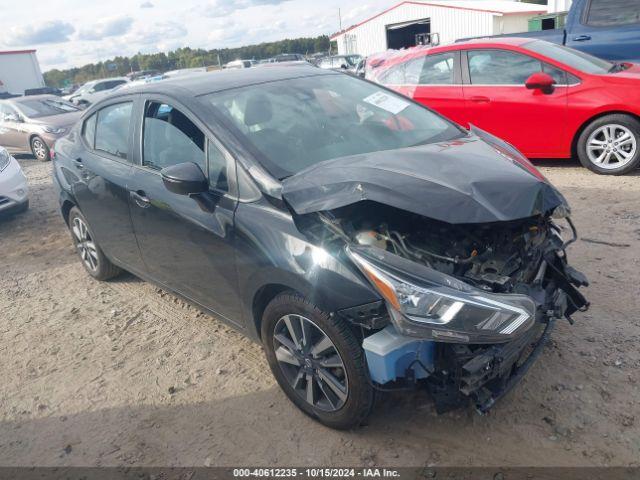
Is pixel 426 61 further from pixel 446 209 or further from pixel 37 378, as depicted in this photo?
pixel 37 378

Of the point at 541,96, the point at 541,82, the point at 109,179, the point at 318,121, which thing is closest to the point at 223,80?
the point at 318,121

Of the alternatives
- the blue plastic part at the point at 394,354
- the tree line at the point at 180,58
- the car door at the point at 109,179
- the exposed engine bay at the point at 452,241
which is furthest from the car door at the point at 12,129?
the tree line at the point at 180,58

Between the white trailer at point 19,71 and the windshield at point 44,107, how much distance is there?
18731mm

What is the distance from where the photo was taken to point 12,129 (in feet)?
39.7

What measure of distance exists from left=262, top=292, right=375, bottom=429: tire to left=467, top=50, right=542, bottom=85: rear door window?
197 inches

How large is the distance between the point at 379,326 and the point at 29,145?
1210 centimetres

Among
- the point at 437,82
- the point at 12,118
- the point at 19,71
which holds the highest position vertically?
the point at 19,71

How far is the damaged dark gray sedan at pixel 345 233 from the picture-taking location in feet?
7.33

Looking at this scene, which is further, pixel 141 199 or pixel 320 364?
pixel 141 199

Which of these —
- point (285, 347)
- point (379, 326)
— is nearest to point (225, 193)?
point (285, 347)

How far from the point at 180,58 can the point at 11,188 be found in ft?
218

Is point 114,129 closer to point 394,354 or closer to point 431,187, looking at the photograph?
point 431,187

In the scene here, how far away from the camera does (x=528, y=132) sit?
629 centimetres

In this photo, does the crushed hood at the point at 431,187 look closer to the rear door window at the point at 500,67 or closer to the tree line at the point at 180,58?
the rear door window at the point at 500,67
